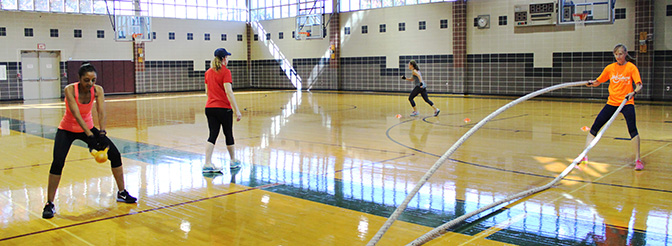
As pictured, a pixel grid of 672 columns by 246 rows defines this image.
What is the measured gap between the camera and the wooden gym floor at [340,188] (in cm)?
494

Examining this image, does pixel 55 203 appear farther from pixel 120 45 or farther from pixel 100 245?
pixel 120 45

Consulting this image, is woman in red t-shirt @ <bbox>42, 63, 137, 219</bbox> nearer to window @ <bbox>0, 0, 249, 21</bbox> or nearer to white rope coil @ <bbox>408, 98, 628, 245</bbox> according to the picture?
white rope coil @ <bbox>408, 98, 628, 245</bbox>

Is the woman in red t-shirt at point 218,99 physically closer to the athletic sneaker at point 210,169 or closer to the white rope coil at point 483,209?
the athletic sneaker at point 210,169

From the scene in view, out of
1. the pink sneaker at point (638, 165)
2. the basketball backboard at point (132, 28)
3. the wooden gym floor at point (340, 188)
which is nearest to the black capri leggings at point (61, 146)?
the wooden gym floor at point (340, 188)

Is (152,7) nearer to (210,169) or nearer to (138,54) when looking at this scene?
(138,54)

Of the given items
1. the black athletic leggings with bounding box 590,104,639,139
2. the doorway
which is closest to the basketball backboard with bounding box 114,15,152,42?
the doorway

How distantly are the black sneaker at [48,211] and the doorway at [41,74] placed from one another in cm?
2448

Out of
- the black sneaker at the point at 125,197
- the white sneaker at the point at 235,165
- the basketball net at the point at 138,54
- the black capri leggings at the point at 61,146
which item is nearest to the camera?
the black capri leggings at the point at 61,146

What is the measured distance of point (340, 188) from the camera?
6762 millimetres

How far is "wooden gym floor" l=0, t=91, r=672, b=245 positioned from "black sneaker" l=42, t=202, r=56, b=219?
9 cm

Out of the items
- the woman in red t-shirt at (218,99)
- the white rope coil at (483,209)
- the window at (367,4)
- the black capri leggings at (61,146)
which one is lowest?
the white rope coil at (483,209)

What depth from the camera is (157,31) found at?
30656 mm

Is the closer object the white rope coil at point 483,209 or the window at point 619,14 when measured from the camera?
the white rope coil at point 483,209

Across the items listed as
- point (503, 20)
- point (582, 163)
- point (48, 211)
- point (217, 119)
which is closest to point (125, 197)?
point (48, 211)
